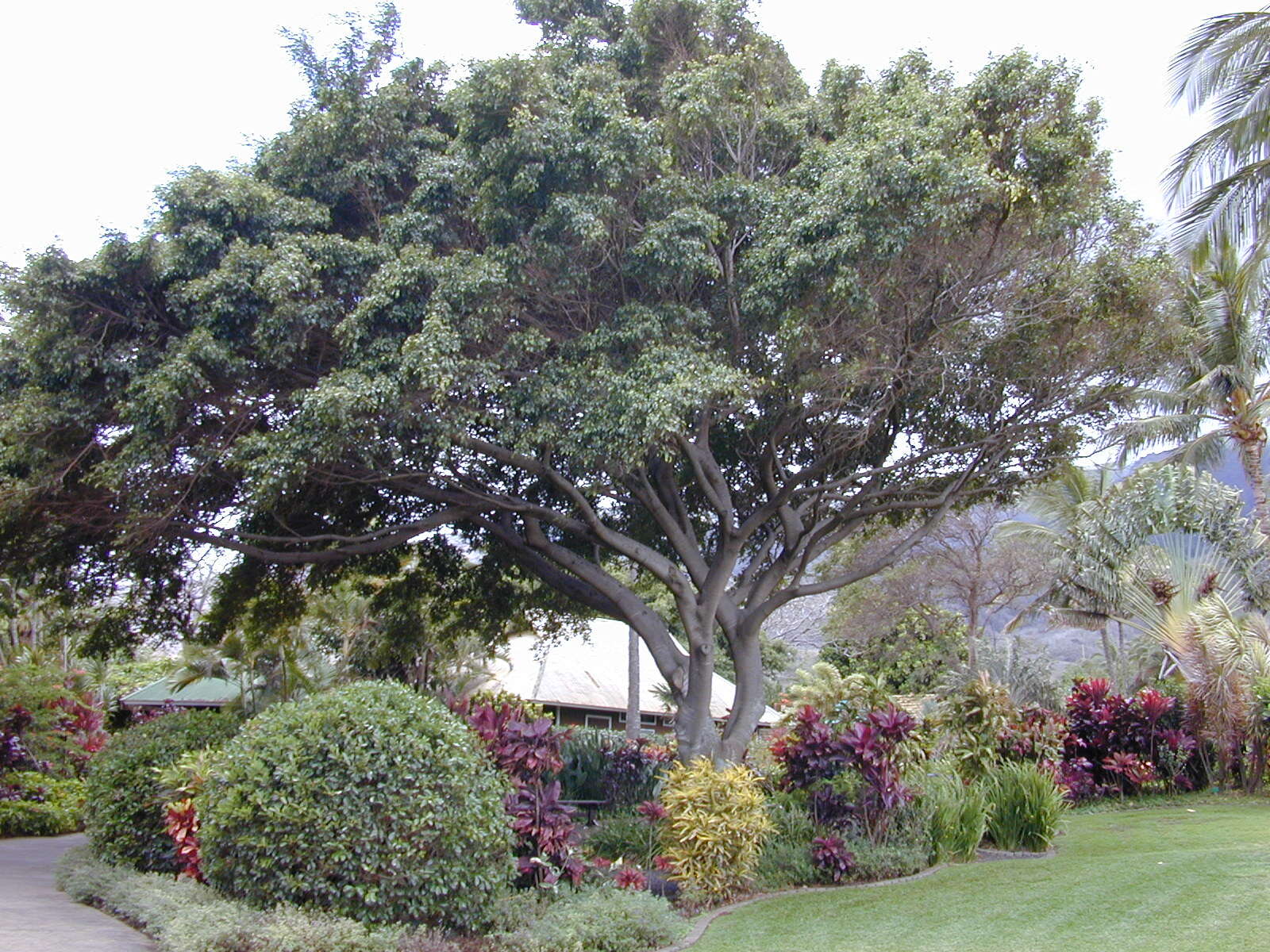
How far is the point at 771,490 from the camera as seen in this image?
1422 centimetres

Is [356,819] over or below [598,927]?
over

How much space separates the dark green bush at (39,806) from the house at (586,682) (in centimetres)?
1250

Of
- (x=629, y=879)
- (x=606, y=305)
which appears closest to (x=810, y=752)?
(x=629, y=879)

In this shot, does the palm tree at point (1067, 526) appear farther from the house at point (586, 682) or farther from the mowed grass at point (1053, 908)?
the mowed grass at point (1053, 908)

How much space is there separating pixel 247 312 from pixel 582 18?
19.7 feet

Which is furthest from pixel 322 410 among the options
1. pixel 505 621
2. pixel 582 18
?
pixel 505 621

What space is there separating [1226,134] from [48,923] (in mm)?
17373

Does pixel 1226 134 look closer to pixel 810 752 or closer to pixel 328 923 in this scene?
pixel 810 752

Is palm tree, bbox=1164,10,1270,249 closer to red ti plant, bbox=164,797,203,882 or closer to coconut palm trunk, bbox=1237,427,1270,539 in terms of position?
coconut palm trunk, bbox=1237,427,1270,539

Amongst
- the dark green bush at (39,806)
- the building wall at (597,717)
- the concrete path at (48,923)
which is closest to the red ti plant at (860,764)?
the concrete path at (48,923)

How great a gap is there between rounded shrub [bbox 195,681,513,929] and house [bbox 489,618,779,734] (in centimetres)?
1981

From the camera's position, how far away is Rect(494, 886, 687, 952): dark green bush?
25.4 ft

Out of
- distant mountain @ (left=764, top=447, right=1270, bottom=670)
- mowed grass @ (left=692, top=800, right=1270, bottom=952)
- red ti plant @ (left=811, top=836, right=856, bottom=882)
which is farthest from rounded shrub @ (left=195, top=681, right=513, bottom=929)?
distant mountain @ (left=764, top=447, right=1270, bottom=670)

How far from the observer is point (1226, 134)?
50.7ft
